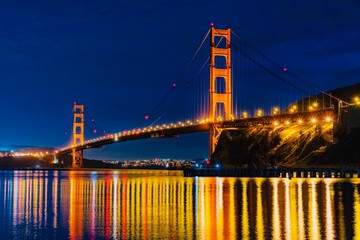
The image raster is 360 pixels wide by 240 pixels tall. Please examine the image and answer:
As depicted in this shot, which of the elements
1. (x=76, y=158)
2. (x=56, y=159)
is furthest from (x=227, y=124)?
(x=56, y=159)

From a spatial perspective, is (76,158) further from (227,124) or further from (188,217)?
(188,217)

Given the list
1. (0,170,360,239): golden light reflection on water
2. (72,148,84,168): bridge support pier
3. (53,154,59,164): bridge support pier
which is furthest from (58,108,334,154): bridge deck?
(0,170,360,239): golden light reflection on water

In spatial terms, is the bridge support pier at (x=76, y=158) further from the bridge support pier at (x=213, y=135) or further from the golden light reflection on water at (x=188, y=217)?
the golden light reflection on water at (x=188, y=217)

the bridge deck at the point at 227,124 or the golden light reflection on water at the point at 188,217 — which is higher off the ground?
the bridge deck at the point at 227,124

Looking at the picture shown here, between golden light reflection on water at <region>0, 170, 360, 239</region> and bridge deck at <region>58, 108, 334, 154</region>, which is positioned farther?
bridge deck at <region>58, 108, 334, 154</region>

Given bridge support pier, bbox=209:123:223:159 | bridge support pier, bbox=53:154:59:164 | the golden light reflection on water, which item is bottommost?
the golden light reflection on water

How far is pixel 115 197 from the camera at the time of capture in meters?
38.8

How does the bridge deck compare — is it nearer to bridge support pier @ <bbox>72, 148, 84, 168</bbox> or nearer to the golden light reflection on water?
bridge support pier @ <bbox>72, 148, 84, 168</bbox>

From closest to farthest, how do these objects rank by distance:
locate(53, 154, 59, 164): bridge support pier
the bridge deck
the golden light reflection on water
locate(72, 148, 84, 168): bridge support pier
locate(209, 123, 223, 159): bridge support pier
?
the golden light reflection on water
the bridge deck
locate(209, 123, 223, 159): bridge support pier
locate(72, 148, 84, 168): bridge support pier
locate(53, 154, 59, 164): bridge support pier

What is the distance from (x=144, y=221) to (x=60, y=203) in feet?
37.6

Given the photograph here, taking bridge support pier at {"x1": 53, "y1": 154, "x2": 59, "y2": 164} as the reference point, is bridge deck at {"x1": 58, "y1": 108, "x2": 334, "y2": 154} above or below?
above

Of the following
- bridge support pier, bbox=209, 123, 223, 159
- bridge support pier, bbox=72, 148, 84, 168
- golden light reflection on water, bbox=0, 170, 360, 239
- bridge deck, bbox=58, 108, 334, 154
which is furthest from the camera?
bridge support pier, bbox=72, 148, 84, 168

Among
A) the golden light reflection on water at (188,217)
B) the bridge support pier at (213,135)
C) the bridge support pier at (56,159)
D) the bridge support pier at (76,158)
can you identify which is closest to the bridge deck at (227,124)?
the bridge support pier at (213,135)

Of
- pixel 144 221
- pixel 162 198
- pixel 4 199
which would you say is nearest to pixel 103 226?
pixel 144 221
